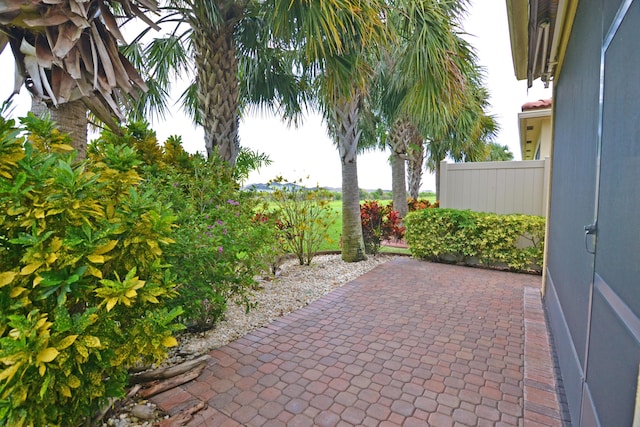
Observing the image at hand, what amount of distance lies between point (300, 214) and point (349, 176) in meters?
1.34

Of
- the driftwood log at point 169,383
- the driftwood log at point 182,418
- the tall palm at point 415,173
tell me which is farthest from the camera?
the tall palm at point 415,173

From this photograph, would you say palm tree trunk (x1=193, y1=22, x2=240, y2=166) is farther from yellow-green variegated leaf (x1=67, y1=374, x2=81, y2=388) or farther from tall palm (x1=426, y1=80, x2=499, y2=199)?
→ tall palm (x1=426, y1=80, x2=499, y2=199)

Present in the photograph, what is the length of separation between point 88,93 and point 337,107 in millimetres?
A: 4430

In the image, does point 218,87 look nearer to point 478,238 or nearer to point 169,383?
point 169,383

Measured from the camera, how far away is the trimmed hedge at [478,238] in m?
5.94

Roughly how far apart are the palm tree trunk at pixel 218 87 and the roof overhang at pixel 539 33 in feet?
13.2

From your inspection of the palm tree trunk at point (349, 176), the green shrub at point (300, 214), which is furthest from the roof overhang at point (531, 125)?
the green shrub at point (300, 214)

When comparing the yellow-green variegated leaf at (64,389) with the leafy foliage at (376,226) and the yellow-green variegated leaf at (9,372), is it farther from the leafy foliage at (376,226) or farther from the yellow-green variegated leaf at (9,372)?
the leafy foliage at (376,226)

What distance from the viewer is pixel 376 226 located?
25.7 feet

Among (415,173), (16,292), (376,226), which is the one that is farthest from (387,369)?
(415,173)

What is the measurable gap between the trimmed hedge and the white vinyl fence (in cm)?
45

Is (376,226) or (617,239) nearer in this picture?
(617,239)

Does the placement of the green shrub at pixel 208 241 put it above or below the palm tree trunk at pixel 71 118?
below

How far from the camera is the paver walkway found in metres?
2.28
